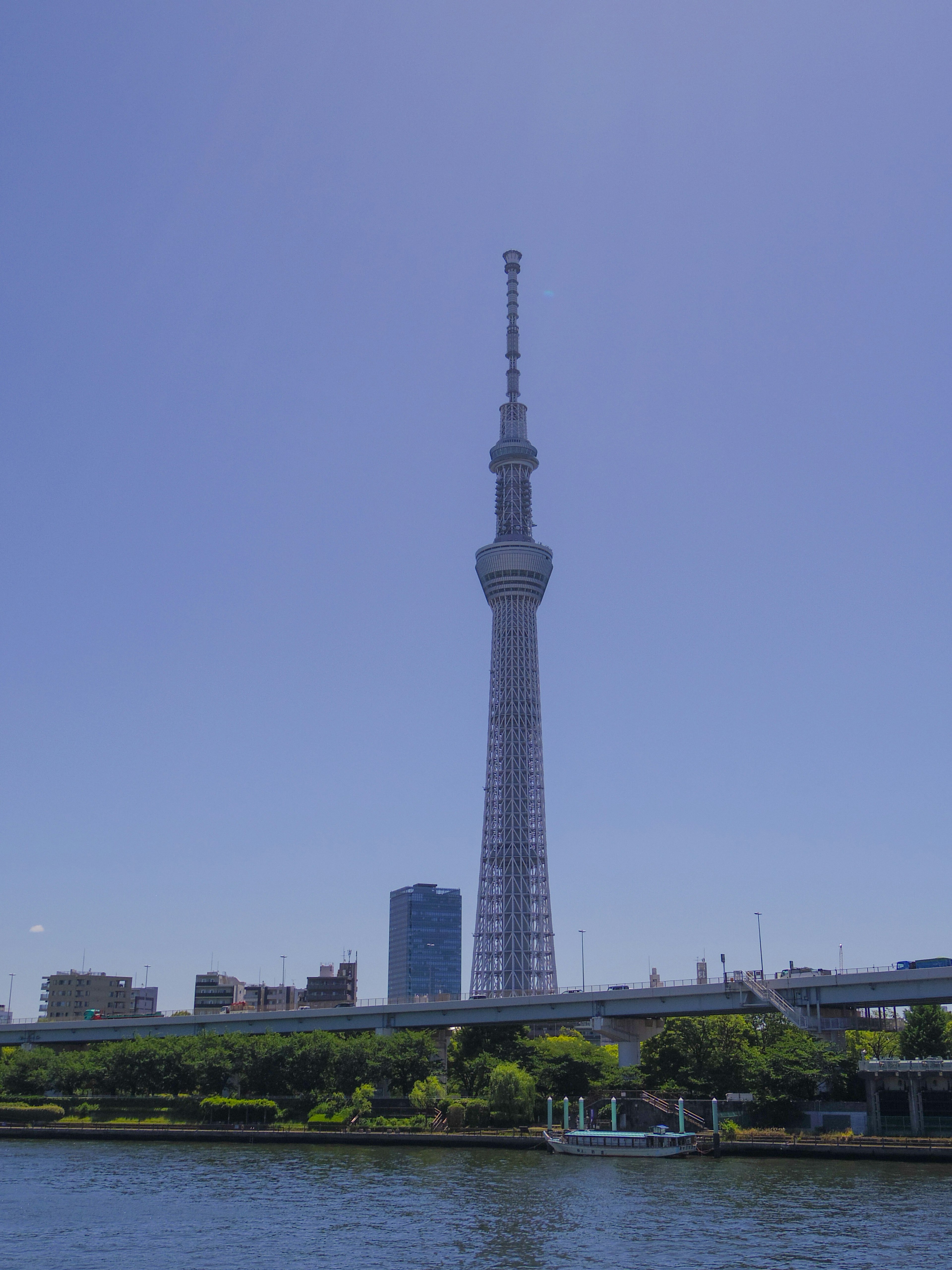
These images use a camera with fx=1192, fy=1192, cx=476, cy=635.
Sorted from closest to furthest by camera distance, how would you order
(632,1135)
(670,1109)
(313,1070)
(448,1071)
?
(632,1135)
(670,1109)
(313,1070)
(448,1071)

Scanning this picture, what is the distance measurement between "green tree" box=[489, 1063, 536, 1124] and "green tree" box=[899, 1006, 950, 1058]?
3472 cm

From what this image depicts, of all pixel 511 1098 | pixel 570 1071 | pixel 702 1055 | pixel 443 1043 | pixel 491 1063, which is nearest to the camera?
pixel 511 1098

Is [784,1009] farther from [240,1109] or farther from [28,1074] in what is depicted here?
[28,1074]

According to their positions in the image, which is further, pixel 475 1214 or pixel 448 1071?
pixel 448 1071

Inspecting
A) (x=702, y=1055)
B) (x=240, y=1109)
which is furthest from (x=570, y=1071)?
(x=240, y=1109)

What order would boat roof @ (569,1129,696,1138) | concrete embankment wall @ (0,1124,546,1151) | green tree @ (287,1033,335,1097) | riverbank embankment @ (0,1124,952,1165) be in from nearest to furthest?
riverbank embankment @ (0,1124,952,1165) → boat roof @ (569,1129,696,1138) → concrete embankment wall @ (0,1124,546,1151) → green tree @ (287,1033,335,1097)

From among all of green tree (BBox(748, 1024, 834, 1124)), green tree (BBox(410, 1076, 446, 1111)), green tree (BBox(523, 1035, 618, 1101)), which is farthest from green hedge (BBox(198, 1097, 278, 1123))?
green tree (BBox(748, 1024, 834, 1124))

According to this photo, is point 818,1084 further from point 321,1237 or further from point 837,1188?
point 321,1237

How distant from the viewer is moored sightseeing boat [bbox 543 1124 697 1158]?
8962cm

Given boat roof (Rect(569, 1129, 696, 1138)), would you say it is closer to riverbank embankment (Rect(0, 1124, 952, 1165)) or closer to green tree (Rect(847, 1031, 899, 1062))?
riverbank embankment (Rect(0, 1124, 952, 1165))

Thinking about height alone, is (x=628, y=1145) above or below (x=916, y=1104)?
below

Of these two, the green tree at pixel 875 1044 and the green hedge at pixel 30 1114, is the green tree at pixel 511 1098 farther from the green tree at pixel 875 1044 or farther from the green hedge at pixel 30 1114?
the green hedge at pixel 30 1114

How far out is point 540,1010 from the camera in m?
130

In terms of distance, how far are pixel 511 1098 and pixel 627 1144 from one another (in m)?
17.4
